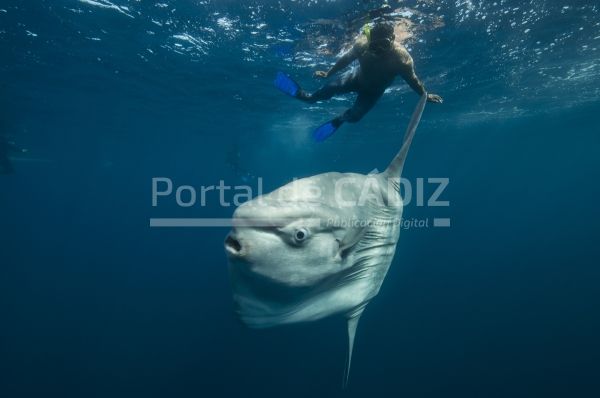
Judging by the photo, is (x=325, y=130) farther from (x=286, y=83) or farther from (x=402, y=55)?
(x=402, y=55)

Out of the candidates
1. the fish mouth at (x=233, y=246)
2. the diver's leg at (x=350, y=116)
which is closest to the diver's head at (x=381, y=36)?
the diver's leg at (x=350, y=116)

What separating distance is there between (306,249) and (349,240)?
1.53 feet

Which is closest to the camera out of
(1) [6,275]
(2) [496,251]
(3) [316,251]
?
(3) [316,251]

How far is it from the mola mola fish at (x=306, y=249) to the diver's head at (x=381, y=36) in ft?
12.7

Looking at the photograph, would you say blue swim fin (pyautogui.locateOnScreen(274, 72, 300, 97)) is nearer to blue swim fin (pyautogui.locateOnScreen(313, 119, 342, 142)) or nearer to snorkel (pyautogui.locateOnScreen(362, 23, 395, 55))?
blue swim fin (pyautogui.locateOnScreen(313, 119, 342, 142))

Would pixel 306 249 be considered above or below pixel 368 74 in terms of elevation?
below

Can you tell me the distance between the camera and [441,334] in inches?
640

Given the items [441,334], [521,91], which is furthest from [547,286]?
[521,91]

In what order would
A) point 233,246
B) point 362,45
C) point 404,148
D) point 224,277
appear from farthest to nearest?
point 224,277, point 362,45, point 404,148, point 233,246

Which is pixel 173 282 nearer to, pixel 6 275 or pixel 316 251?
pixel 6 275

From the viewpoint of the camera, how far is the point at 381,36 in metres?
5.79

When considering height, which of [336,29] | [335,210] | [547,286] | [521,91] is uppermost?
[521,91]

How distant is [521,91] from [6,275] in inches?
1680

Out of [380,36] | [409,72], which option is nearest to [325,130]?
[409,72]
